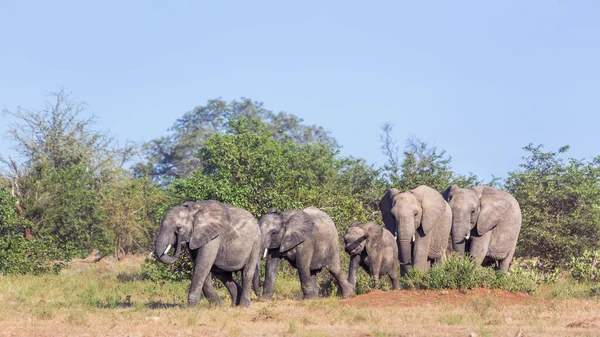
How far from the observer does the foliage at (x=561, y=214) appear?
27875 millimetres

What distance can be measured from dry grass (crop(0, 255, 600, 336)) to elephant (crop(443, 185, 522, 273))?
2.88 meters

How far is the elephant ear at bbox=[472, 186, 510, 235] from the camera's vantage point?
76.8 feet

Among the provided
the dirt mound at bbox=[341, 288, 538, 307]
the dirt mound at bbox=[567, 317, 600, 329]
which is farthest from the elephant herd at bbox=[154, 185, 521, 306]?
the dirt mound at bbox=[567, 317, 600, 329]

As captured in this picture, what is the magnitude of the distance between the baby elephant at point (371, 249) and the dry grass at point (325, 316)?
2147 mm

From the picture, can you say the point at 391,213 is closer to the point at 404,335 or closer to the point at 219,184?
the point at 219,184

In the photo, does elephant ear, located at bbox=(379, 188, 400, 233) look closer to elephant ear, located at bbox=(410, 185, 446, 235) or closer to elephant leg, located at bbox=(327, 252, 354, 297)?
elephant ear, located at bbox=(410, 185, 446, 235)

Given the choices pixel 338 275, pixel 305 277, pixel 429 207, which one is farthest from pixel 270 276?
pixel 429 207

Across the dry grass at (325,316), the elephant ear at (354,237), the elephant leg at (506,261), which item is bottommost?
the dry grass at (325,316)

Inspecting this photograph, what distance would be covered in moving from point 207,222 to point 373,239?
5517mm

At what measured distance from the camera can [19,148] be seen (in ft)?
151

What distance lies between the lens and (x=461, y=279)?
18.7 metres

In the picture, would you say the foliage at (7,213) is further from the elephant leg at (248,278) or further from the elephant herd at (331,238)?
the elephant leg at (248,278)

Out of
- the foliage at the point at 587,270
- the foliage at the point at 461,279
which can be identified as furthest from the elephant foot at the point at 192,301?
the foliage at the point at 587,270

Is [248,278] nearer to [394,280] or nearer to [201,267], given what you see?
[201,267]
